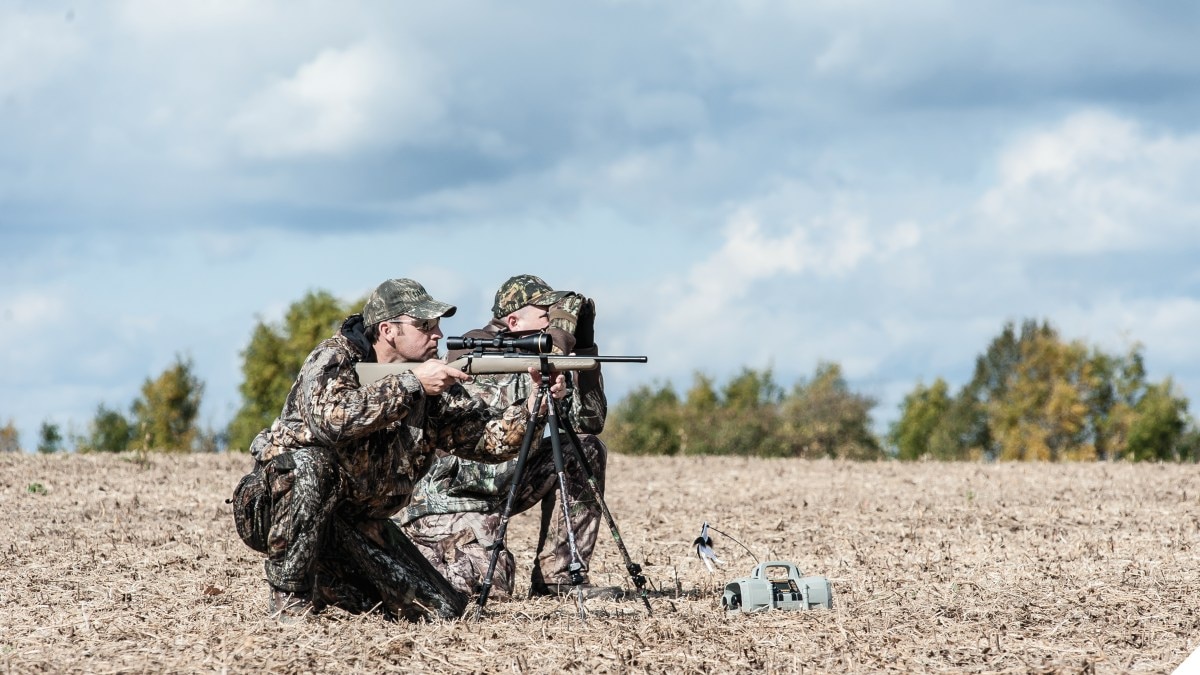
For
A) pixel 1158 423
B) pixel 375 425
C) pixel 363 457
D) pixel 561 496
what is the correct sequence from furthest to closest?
pixel 1158 423
pixel 561 496
pixel 363 457
pixel 375 425

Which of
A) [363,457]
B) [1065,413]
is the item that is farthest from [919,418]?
[363,457]

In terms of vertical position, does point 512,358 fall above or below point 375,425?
above

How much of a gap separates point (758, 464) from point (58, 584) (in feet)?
37.0

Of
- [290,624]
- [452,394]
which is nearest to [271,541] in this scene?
[290,624]

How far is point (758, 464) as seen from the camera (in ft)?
62.9

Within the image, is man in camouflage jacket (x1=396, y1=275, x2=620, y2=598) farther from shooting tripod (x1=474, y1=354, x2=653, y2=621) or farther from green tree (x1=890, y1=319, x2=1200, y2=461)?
green tree (x1=890, y1=319, x2=1200, y2=461)

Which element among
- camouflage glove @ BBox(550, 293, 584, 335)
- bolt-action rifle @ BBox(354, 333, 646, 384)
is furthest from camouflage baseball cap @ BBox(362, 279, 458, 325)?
camouflage glove @ BBox(550, 293, 584, 335)

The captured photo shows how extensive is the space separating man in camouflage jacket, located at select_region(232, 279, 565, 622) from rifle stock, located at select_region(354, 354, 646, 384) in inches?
3.3

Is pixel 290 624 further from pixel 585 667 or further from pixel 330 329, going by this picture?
pixel 330 329

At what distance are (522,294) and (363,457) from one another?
87.7 inches

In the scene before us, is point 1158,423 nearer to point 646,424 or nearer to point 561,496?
point 646,424

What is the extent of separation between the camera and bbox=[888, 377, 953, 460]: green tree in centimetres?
7500

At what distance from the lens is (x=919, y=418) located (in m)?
77.2

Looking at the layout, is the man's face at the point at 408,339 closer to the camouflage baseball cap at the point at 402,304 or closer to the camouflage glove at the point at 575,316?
the camouflage baseball cap at the point at 402,304
